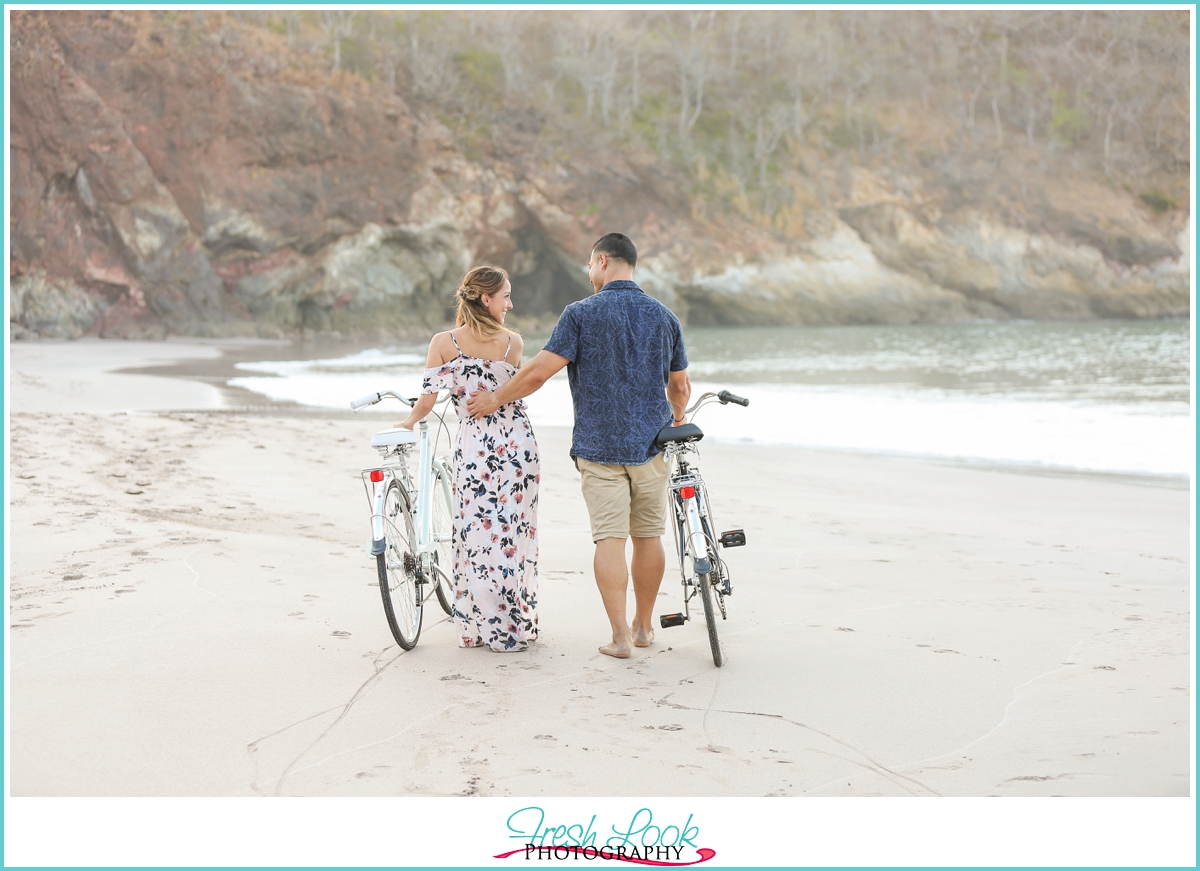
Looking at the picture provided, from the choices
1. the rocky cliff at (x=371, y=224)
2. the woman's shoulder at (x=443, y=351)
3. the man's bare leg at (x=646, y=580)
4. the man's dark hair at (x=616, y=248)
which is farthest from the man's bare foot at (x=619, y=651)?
the rocky cliff at (x=371, y=224)

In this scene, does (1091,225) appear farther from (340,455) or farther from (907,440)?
(340,455)

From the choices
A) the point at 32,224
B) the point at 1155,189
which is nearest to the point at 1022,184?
the point at 1155,189

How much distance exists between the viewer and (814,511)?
6891mm

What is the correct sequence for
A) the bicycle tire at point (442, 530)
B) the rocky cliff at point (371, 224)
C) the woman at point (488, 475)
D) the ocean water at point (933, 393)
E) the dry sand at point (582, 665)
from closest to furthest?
the dry sand at point (582, 665)
the woman at point (488, 475)
the bicycle tire at point (442, 530)
the ocean water at point (933, 393)
the rocky cliff at point (371, 224)

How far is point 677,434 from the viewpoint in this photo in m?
3.63

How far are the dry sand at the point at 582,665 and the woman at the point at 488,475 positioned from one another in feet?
0.64

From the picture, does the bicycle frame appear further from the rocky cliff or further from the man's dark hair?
the rocky cliff

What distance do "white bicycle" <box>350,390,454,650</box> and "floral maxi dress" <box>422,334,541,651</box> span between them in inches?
5.5

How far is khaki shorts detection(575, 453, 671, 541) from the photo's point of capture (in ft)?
12.2

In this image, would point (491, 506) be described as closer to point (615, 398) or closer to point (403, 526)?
point (403, 526)

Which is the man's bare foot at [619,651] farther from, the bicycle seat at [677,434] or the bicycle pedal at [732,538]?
the bicycle seat at [677,434]

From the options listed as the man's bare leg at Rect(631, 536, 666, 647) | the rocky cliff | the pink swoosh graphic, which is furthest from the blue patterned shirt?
the rocky cliff

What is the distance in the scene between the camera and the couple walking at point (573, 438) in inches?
145

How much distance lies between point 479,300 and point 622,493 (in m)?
0.92
